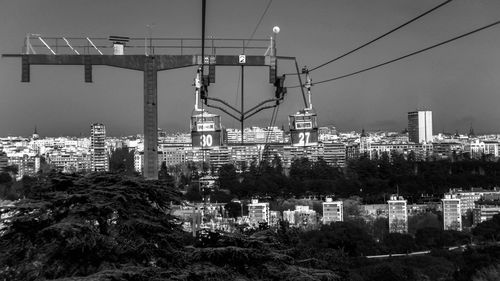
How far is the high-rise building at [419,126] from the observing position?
91.6m

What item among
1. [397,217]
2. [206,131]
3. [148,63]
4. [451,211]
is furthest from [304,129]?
[451,211]

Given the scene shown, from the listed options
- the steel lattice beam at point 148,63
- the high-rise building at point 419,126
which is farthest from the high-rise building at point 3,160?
the steel lattice beam at point 148,63

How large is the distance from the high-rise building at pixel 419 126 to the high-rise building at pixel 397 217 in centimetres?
5055

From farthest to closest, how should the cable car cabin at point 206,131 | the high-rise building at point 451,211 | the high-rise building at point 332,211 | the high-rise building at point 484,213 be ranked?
1. the high-rise building at point 484,213
2. the high-rise building at point 332,211
3. the high-rise building at point 451,211
4. the cable car cabin at point 206,131

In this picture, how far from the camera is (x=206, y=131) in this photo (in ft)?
21.3

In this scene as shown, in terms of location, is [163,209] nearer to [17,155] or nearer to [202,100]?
[202,100]

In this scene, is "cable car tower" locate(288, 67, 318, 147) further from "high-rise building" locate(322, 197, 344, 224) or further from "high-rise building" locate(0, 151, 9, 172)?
"high-rise building" locate(0, 151, 9, 172)

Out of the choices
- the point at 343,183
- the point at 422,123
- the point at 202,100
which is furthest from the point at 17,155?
the point at 202,100

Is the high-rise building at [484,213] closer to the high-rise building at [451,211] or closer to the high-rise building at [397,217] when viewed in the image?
the high-rise building at [451,211]

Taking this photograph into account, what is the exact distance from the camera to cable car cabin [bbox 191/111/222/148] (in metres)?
6.49

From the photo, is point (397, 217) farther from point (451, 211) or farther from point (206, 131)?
point (206, 131)

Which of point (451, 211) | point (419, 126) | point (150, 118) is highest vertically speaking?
point (419, 126)

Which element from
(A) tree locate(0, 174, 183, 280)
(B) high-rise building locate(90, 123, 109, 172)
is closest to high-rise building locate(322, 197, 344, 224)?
(B) high-rise building locate(90, 123, 109, 172)

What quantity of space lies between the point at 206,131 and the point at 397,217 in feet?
112
